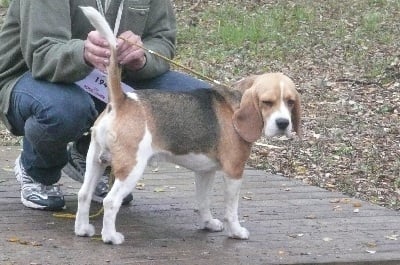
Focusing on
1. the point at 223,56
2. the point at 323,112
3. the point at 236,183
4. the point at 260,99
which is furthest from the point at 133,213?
the point at 223,56

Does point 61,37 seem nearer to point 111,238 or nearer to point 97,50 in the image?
point 97,50

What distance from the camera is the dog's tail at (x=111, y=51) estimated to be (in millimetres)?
4211

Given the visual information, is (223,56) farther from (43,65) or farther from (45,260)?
(45,260)

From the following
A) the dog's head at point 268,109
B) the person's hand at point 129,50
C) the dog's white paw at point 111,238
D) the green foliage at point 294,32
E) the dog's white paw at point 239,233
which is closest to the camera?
the dog's head at point 268,109

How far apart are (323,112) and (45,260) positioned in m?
4.92

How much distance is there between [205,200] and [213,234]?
17 cm

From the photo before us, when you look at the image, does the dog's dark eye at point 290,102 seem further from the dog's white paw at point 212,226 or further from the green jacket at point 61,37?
the green jacket at point 61,37

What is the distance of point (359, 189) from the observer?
646 centimetres

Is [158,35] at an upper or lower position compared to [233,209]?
upper

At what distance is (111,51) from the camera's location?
4258mm

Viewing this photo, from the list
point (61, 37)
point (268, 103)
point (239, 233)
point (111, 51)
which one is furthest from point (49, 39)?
point (239, 233)

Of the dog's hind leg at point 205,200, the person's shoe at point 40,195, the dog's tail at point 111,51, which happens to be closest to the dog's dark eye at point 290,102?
the dog's hind leg at point 205,200

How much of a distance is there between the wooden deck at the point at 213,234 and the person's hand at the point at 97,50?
83cm

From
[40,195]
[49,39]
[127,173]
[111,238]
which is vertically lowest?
[40,195]
